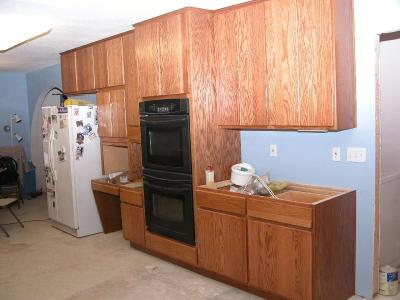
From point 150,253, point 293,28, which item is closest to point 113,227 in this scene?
point 150,253

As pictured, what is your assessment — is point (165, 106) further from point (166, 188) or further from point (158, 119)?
point (166, 188)

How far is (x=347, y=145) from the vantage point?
296cm

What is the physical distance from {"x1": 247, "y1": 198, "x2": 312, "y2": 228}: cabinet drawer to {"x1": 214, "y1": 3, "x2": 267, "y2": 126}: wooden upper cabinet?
2.21 feet

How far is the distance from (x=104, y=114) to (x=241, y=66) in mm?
2164

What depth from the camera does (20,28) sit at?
3752mm

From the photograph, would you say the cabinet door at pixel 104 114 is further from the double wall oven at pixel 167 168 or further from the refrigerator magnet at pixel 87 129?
the double wall oven at pixel 167 168

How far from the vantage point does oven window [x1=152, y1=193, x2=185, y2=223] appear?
3.62 meters

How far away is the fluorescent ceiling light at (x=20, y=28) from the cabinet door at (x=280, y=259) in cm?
267

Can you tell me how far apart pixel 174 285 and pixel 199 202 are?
738 millimetres

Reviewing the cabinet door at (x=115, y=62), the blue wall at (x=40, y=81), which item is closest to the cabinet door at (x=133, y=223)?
the cabinet door at (x=115, y=62)

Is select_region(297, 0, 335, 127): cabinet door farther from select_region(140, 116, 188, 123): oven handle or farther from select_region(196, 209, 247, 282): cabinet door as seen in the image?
select_region(140, 116, 188, 123): oven handle

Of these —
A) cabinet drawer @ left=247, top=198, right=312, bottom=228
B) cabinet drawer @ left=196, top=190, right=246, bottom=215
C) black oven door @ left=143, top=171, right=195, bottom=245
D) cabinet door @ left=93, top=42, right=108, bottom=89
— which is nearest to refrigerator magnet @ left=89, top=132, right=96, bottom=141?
cabinet door @ left=93, top=42, right=108, bottom=89

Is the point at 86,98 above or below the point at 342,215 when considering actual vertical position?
above

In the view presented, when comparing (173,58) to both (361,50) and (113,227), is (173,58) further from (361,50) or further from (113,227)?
(113,227)
